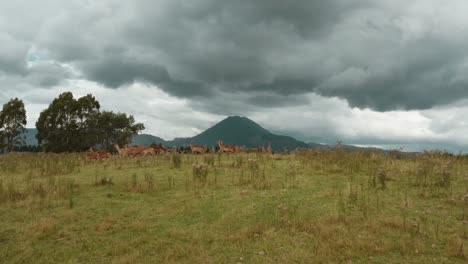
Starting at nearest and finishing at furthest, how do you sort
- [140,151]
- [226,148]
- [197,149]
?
[226,148] → [197,149] → [140,151]

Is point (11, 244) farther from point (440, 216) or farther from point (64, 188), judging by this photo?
point (440, 216)

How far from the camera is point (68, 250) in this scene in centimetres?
784

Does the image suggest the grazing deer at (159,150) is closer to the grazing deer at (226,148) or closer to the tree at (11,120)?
the grazing deer at (226,148)

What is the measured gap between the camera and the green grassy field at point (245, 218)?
7305mm

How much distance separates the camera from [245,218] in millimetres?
9156

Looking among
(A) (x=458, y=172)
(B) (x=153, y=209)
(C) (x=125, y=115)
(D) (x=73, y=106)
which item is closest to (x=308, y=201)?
(B) (x=153, y=209)

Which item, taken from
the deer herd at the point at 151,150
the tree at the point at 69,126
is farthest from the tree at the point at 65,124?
the deer herd at the point at 151,150

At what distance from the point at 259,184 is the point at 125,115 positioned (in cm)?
7822

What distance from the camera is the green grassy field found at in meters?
7.30

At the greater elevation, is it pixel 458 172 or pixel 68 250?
pixel 458 172

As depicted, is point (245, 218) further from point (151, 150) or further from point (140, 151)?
point (140, 151)

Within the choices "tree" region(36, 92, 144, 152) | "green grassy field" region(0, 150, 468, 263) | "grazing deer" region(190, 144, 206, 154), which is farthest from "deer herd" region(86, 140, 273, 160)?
"tree" region(36, 92, 144, 152)

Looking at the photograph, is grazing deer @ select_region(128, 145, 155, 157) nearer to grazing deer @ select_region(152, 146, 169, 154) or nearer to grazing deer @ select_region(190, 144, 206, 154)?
grazing deer @ select_region(152, 146, 169, 154)

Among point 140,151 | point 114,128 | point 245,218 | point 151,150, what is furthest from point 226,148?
point 114,128
